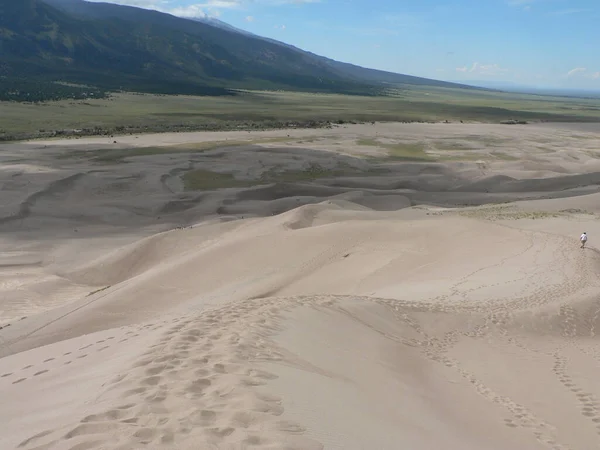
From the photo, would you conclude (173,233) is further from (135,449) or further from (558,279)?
(135,449)

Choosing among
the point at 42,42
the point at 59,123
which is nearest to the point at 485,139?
the point at 59,123

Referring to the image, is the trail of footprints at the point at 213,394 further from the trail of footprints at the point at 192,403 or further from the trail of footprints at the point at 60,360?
the trail of footprints at the point at 60,360

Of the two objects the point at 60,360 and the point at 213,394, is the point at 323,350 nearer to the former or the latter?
the point at 213,394

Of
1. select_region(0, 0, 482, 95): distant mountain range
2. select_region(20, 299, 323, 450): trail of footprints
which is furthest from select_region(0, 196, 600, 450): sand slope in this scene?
select_region(0, 0, 482, 95): distant mountain range

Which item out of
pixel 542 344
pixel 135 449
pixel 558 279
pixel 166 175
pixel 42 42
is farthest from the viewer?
pixel 42 42

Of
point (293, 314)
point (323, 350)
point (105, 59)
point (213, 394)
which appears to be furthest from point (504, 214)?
point (105, 59)

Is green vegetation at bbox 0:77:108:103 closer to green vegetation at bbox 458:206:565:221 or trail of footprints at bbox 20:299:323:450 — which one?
green vegetation at bbox 458:206:565:221
